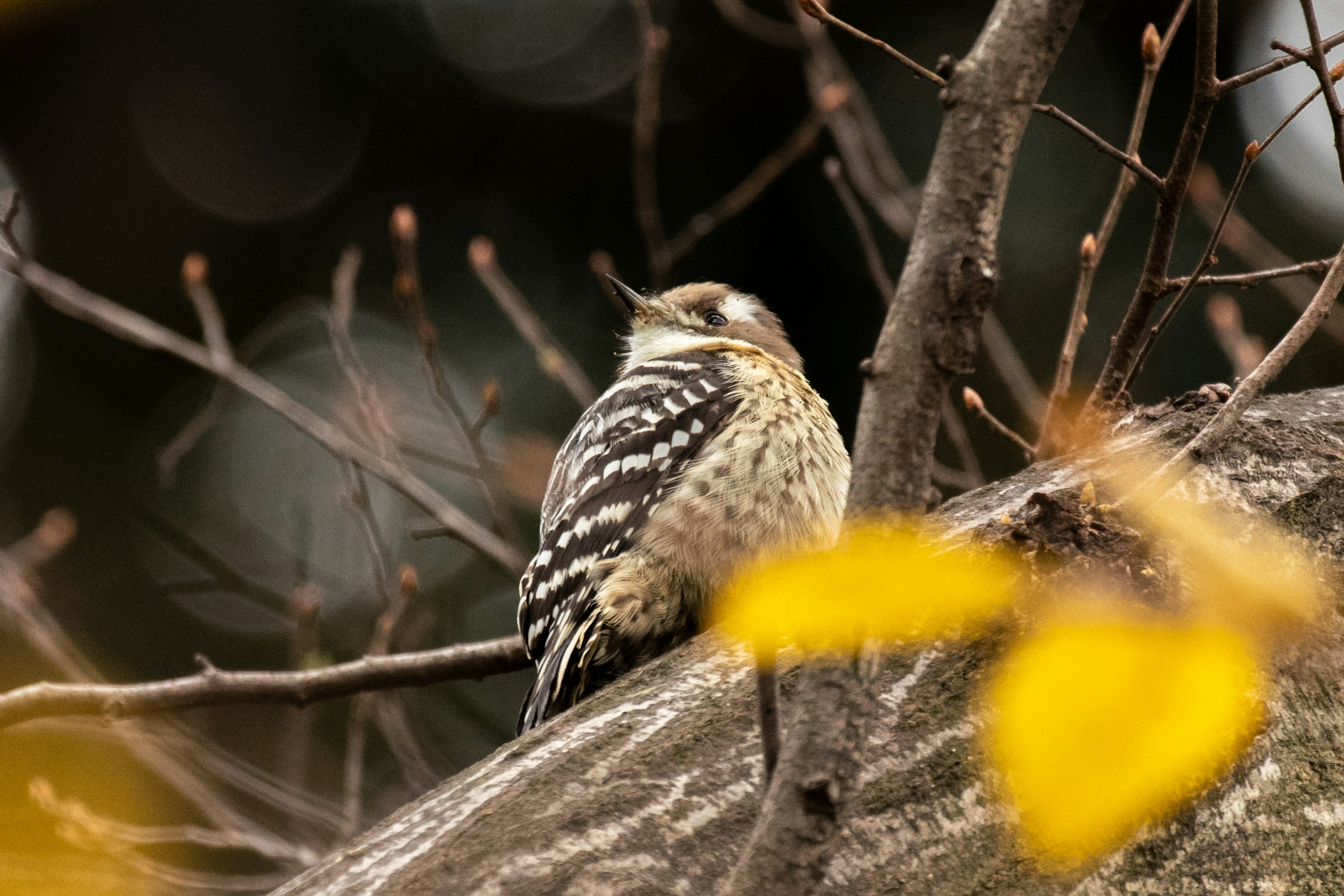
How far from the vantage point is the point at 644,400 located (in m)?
2.98

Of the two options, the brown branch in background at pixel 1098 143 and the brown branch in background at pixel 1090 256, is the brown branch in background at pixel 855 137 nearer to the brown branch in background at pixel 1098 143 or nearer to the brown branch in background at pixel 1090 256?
the brown branch in background at pixel 1090 256

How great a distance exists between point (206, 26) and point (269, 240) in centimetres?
126

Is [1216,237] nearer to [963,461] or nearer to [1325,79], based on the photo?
[1325,79]

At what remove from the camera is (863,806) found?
137 centimetres

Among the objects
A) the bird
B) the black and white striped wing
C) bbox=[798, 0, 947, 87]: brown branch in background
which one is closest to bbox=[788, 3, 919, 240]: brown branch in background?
the bird

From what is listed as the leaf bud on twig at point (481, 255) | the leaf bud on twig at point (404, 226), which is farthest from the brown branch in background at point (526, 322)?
the leaf bud on twig at point (404, 226)

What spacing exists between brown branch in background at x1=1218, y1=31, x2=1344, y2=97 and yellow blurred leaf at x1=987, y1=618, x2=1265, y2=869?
3.06ft

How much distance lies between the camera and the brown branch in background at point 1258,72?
181 centimetres

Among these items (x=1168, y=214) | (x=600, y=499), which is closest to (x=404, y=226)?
(x=600, y=499)

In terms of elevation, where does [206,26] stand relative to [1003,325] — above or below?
above

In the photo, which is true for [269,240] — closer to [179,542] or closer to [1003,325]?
[179,542]

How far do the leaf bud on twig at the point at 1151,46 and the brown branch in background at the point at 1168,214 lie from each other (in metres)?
0.32

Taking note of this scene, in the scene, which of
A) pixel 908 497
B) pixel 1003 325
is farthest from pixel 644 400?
pixel 1003 325

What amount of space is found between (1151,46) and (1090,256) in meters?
0.50
